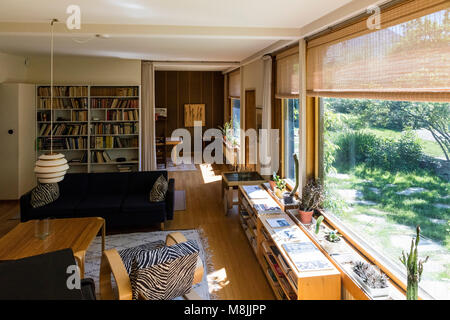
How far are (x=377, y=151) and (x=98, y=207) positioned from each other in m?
3.62

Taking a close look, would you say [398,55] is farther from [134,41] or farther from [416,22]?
[134,41]

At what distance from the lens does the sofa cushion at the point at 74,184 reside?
17.6 feet

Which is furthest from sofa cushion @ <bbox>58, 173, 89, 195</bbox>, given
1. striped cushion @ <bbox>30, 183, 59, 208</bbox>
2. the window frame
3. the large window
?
the large window

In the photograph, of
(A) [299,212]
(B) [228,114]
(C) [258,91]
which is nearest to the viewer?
(A) [299,212]

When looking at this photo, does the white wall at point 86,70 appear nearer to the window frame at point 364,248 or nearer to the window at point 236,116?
the window at point 236,116

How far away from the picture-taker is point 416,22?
2264 millimetres

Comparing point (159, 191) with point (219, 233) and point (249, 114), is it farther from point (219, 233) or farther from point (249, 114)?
point (249, 114)

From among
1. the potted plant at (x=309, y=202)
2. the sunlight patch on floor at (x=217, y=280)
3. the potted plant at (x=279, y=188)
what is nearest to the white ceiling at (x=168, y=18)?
the potted plant at (x=309, y=202)

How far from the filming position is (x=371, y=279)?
7.98ft

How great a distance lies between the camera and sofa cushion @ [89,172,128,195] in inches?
216

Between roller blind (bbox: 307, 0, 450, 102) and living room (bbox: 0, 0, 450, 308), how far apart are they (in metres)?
0.01

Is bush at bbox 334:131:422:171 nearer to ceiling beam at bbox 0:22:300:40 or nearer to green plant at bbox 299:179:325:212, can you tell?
green plant at bbox 299:179:325:212

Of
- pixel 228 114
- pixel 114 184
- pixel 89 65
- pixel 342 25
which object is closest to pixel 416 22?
pixel 342 25

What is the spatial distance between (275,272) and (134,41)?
3.87 meters
